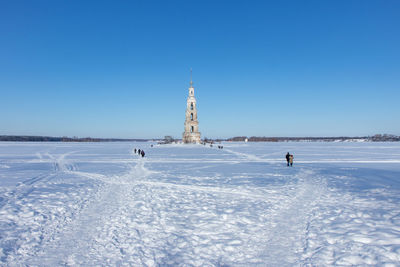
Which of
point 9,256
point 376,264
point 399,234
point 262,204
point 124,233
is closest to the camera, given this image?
point 376,264

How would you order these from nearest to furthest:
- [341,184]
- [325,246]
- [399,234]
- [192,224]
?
[325,246] < [399,234] < [192,224] < [341,184]

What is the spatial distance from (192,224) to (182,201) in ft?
7.63

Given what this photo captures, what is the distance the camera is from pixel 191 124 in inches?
3270

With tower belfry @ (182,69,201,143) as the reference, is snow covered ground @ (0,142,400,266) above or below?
below

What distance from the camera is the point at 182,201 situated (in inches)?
368

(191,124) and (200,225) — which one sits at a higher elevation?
(191,124)

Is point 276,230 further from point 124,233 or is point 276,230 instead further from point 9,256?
point 9,256

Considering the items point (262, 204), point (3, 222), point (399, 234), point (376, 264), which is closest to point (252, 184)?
point (262, 204)

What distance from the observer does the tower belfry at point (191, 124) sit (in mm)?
81750

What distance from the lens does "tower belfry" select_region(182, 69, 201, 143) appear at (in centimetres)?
8175

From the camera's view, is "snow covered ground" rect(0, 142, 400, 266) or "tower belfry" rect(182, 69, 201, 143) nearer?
"snow covered ground" rect(0, 142, 400, 266)

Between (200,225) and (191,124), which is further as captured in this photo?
(191,124)

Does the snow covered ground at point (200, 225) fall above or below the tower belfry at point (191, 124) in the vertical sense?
below

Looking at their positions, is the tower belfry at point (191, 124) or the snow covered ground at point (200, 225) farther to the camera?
the tower belfry at point (191, 124)
